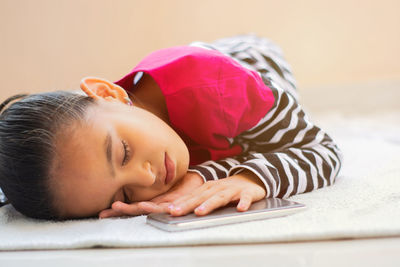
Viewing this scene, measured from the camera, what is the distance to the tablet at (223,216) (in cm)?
52

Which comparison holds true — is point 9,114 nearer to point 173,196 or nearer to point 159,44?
point 173,196

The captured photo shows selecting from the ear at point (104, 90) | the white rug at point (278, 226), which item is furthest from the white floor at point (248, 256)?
the ear at point (104, 90)

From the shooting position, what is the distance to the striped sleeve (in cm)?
69

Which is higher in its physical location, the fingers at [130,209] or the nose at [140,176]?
the nose at [140,176]

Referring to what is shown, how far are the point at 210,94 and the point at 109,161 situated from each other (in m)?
0.26

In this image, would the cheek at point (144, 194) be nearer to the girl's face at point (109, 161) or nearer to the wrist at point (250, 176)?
the girl's face at point (109, 161)

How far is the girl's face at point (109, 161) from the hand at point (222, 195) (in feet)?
0.26

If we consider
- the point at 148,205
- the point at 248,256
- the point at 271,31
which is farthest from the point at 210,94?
the point at 271,31

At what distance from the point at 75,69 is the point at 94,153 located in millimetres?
1168

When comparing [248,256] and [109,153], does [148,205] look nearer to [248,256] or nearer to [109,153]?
[109,153]

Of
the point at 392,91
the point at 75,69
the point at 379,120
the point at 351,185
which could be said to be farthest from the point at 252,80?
the point at 392,91

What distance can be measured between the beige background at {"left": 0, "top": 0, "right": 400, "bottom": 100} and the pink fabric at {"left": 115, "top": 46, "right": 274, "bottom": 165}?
3.14 feet

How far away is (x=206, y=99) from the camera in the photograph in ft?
2.66

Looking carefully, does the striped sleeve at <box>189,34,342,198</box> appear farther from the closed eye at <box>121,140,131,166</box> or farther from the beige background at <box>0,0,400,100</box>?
the beige background at <box>0,0,400,100</box>
